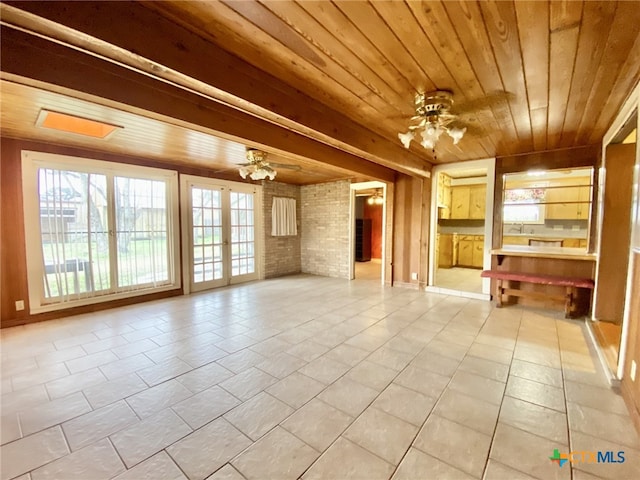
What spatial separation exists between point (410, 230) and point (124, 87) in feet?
16.0

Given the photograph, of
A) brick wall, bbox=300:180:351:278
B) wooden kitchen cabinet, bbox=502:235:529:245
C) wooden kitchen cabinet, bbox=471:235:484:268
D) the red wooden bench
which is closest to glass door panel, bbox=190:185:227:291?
brick wall, bbox=300:180:351:278

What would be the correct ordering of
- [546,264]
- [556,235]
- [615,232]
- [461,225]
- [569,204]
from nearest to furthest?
1. [615,232]
2. [546,264]
3. [569,204]
4. [556,235]
5. [461,225]

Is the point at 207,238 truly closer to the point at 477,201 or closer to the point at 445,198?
the point at 445,198

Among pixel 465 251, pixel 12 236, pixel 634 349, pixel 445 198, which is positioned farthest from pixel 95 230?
pixel 465 251

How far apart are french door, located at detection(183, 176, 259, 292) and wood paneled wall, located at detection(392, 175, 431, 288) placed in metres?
3.12

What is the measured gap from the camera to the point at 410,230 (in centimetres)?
553

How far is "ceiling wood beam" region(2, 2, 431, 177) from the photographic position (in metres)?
1.22

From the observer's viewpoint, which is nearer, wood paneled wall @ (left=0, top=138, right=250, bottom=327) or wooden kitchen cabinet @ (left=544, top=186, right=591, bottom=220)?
wood paneled wall @ (left=0, top=138, right=250, bottom=327)

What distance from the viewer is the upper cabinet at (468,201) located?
23.4 ft

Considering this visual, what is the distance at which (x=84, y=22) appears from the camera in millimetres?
1233

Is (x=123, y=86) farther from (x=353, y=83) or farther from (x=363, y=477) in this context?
(x=363, y=477)

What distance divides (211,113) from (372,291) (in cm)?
404

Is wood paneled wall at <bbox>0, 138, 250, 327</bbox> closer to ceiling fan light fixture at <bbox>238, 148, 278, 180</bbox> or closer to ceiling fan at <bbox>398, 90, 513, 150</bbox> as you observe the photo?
ceiling fan light fixture at <bbox>238, 148, 278, 180</bbox>

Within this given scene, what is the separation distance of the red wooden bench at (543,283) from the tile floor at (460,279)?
67cm
